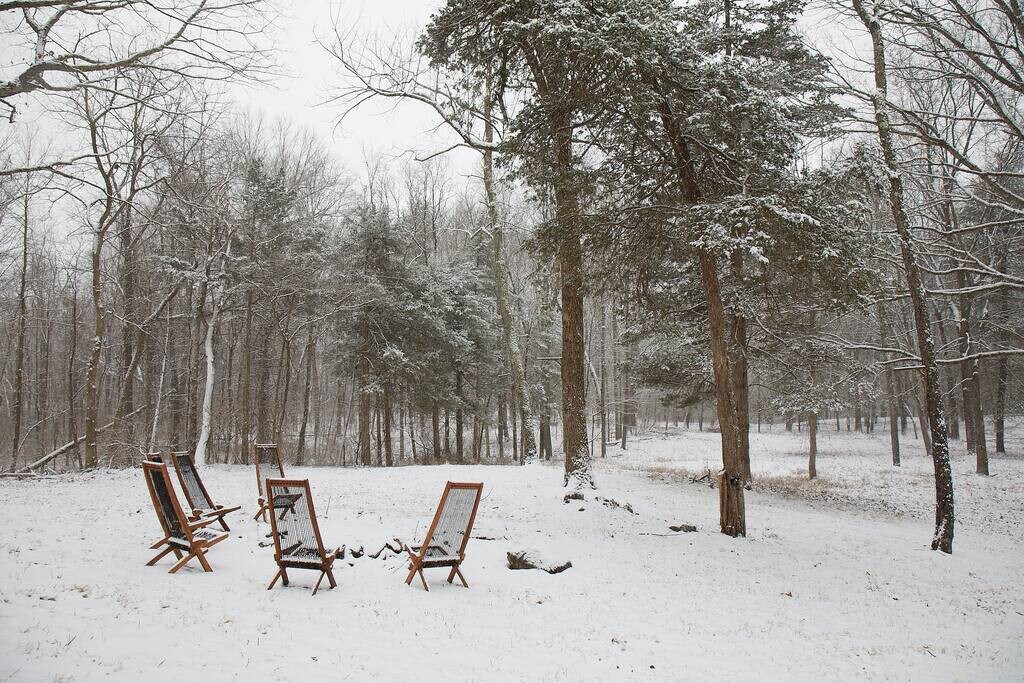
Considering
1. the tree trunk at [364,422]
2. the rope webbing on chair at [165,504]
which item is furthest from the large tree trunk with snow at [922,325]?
the tree trunk at [364,422]

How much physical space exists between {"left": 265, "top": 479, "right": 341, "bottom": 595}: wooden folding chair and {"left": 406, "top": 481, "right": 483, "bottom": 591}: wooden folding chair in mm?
957

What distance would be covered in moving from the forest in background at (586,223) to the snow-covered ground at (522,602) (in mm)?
1566

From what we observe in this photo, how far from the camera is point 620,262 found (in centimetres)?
992

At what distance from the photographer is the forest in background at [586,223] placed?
317 inches

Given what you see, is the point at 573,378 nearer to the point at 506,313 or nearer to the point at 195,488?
the point at 195,488

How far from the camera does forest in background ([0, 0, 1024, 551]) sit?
8.05 meters

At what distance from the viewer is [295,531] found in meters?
5.59

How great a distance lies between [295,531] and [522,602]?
2.42 m

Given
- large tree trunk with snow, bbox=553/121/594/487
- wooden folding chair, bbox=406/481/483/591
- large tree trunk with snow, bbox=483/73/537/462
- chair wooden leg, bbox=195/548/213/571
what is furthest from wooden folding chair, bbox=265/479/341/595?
large tree trunk with snow, bbox=483/73/537/462

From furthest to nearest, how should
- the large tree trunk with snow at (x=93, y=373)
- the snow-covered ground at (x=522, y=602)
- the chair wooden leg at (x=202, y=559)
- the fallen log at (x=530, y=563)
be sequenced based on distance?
1. the large tree trunk with snow at (x=93, y=373)
2. the fallen log at (x=530, y=563)
3. the chair wooden leg at (x=202, y=559)
4. the snow-covered ground at (x=522, y=602)

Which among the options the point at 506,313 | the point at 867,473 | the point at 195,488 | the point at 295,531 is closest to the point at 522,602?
the point at 295,531

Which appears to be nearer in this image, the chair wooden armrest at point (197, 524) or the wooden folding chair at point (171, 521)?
the wooden folding chair at point (171, 521)

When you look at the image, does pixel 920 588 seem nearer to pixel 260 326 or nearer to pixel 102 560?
pixel 102 560

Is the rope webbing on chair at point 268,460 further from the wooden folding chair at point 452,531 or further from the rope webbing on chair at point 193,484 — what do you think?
the wooden folding chair at point 452,531
